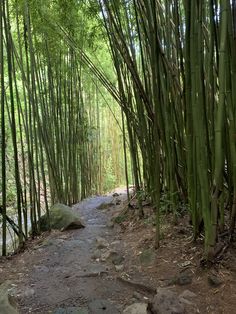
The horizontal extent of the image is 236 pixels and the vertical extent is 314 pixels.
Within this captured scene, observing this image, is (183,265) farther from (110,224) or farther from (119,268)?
(110,224)

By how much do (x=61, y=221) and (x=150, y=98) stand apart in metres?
1.53

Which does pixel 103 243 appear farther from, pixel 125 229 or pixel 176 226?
pixel 176 226

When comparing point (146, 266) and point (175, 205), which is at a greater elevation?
point (175, 205)

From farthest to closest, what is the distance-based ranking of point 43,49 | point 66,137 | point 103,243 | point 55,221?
1. point 66,137
2. point 43,49
3. point 55,221
4. point 103,243

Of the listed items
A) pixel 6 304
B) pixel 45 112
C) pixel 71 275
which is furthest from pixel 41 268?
pixel 45 112

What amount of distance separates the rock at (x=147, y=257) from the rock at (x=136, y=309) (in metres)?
0.44

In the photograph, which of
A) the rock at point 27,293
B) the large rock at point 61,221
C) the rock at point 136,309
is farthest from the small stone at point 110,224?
the rock at point 136,309

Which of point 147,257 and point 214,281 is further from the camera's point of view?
point 147,257

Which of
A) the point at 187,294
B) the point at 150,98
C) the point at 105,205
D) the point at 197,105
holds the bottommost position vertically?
the point at 105,205

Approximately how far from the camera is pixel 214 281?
5.70 feet

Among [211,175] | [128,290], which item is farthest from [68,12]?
[128,290]

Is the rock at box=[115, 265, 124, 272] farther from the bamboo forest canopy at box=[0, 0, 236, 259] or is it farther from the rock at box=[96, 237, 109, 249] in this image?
the rock at box=[96, 237, 109, 249]

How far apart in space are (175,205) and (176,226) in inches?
5.5

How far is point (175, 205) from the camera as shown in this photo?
99.4 inches
